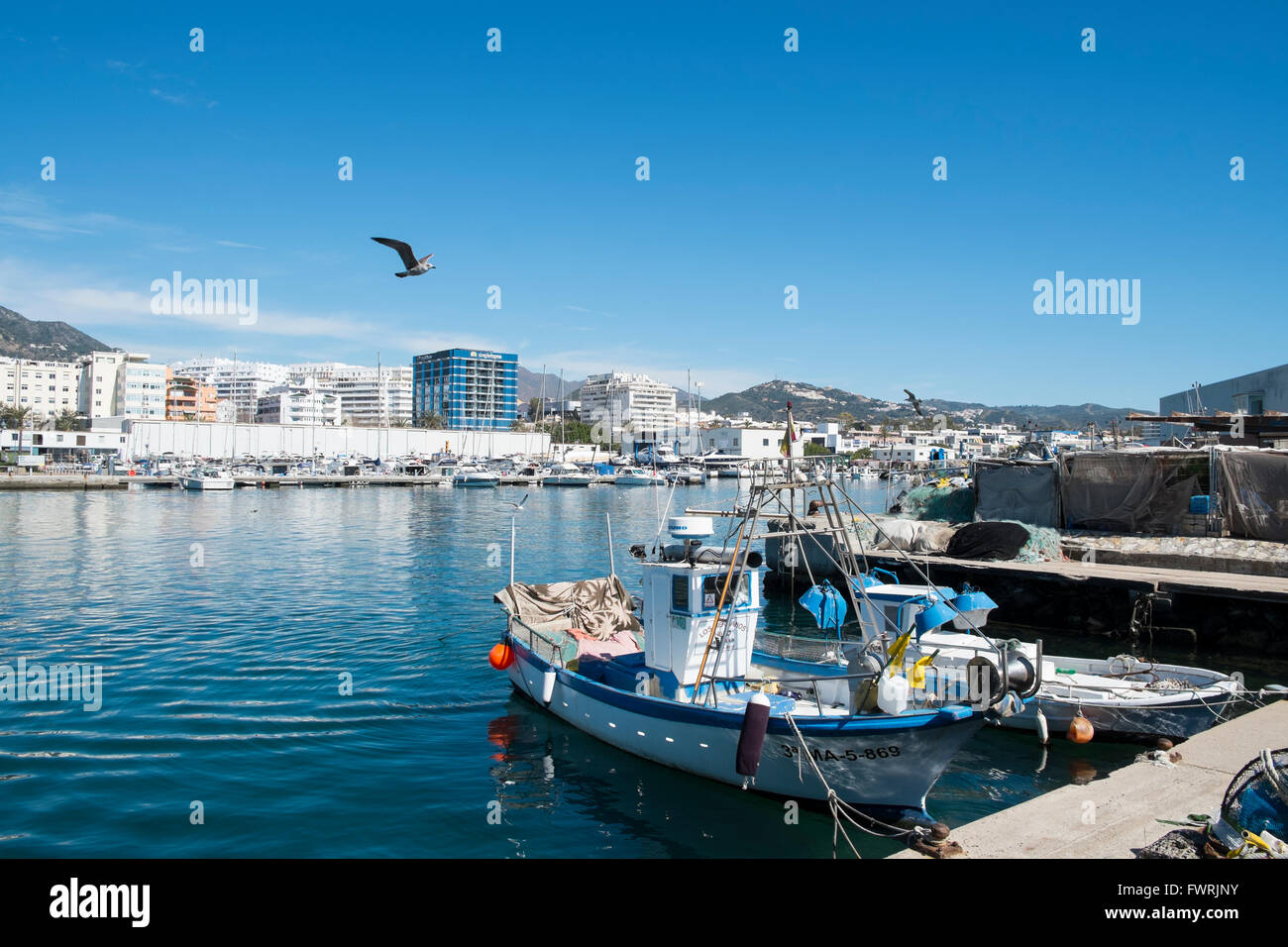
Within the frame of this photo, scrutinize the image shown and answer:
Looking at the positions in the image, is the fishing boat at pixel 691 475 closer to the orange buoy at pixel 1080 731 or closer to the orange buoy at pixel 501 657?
the orange buoy at pixel 501 657

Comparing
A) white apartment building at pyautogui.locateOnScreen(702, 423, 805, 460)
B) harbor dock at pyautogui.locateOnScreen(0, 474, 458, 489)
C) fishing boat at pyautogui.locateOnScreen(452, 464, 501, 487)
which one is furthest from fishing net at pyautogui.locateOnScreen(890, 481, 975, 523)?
white apartment building at pyautogui.locateOnScreen(702, 423, 805, 460)

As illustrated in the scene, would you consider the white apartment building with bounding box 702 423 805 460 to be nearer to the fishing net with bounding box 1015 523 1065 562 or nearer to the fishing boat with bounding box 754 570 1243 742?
the fishing net with bounding box 1015 523 1065 562

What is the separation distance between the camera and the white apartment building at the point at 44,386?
169m

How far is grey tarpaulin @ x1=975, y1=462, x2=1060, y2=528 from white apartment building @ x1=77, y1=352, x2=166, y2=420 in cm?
16986

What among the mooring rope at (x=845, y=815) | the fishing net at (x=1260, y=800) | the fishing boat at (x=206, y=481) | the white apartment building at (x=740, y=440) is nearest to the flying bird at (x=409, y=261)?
the mooring rope at (x=845, y=815)

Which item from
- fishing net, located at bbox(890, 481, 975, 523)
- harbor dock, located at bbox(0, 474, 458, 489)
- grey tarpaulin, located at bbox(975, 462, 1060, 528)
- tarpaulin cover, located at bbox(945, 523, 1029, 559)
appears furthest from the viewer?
harbor dock, located at bbox(0, 474, 458, 489)

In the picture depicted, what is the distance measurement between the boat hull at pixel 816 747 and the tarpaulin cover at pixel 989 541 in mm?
18779

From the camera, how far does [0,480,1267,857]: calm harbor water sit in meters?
12.0

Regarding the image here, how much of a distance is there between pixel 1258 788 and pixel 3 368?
217 metres

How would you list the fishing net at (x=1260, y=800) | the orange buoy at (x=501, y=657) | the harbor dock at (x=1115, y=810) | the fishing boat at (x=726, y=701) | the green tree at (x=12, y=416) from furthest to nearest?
the green tree at (x=12, y=416)
the orange buoy at (x=501, y=657)
the fishing boat at (x=726, y=701)
the harbor dock at (x=1115, y=810)
the fishing net at (x=1260, y=800)

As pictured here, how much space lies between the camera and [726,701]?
13617mm

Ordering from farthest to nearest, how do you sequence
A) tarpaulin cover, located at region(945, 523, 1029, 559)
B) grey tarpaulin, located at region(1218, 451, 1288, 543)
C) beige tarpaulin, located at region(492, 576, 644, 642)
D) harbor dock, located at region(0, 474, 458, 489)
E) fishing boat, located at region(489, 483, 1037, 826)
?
harbor dock, located at region(0, 474, 458, 489) < tarpaulin cover, located at region(945, 523, 1029, 559) < grey tarpaulin, located at region(1218, 451, 1288, 543) < beige tarpaulin, located at region(492, 576, 644, 642) < fishing boat, located at region(489, 483, 1037, 826)

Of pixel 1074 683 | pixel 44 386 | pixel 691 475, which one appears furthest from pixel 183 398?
pixel 1074 683

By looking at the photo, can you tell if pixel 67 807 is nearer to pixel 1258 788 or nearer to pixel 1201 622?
pixel 1258 788
